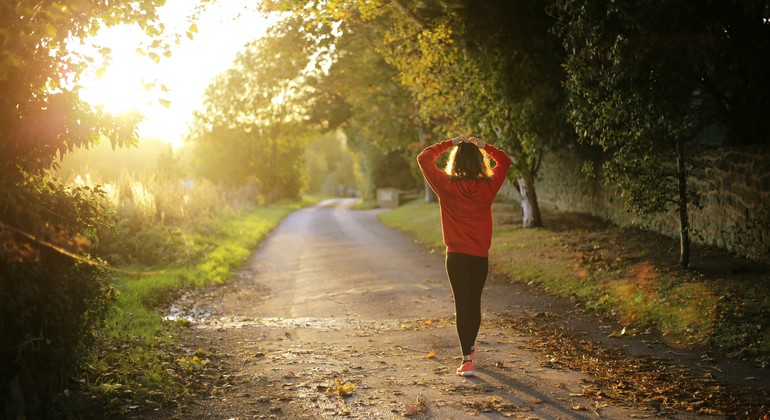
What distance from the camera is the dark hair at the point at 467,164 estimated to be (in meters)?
6.88

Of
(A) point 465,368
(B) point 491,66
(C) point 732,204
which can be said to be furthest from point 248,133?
(A) point 465,368

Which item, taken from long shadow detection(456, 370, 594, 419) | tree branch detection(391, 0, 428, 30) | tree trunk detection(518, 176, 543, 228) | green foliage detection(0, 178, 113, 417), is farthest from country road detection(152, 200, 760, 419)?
tree trunk detection(518, 176, 543, 228)

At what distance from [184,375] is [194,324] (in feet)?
10.1

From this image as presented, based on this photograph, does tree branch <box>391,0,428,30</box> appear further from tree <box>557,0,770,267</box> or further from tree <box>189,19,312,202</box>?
tree <box>189,19,312,202</box>

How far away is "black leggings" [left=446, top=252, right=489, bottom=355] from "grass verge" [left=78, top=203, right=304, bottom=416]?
2647 mm

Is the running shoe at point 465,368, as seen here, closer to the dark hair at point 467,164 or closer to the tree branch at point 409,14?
the dark hair at point 467,164

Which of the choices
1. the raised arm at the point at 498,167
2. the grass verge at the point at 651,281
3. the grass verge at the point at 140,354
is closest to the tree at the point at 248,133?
the grass verge at the point at 651,281

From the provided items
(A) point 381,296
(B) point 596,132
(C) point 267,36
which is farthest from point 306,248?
(B) point 596,132

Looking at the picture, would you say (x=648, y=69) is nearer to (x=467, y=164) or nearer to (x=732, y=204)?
(x=732, y=204)

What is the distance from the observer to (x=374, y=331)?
369 inches

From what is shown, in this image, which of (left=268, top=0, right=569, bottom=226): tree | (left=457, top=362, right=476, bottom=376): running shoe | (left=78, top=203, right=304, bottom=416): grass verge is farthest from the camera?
(left=268, top=0, right=569, bottom=226): tree

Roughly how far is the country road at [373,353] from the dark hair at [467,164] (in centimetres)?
188

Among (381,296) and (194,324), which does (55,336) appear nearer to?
(194,324)

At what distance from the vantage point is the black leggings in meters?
6.97
